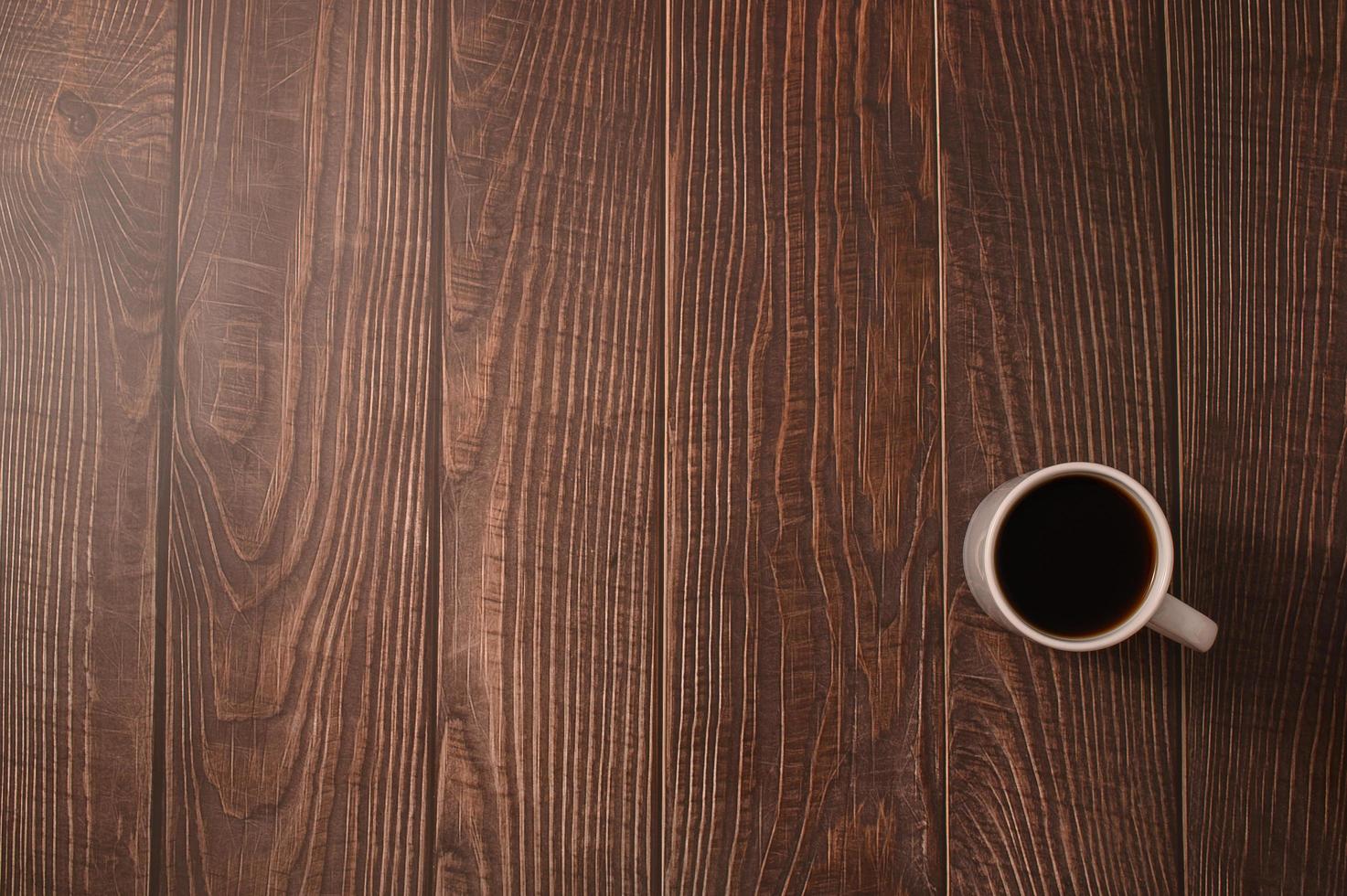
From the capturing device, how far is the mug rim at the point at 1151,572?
0.49 meters

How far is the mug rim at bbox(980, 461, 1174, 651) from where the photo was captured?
1.62ft

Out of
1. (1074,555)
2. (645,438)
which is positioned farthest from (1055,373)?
(645,438)

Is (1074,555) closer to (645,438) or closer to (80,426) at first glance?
(645,438)

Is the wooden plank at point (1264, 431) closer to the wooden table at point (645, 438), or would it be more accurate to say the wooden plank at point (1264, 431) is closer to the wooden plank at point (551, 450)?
the wooden table at point (645, 438)

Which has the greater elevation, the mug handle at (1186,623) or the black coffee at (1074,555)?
the black coffee at (1074,555)

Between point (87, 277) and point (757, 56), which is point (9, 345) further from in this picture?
point (757, 56)

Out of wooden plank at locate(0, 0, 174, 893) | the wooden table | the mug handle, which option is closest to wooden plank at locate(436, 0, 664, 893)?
the wooden table

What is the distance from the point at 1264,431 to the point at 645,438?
425 millimetres

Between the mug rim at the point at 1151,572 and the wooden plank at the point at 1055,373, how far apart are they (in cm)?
6

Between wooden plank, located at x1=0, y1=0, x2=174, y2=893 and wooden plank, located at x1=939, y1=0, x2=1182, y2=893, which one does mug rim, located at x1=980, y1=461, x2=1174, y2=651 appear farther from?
wooden plank, located at x1=0, y1=0, x2=174, y2=893

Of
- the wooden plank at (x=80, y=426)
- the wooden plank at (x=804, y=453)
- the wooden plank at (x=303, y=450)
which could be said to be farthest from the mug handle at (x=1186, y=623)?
the wooden plank at (x=80, y=426)

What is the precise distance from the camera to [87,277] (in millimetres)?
549

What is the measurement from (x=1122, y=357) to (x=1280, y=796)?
0.31 metres

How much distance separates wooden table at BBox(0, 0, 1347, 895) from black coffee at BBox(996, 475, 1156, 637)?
0.05 meters
